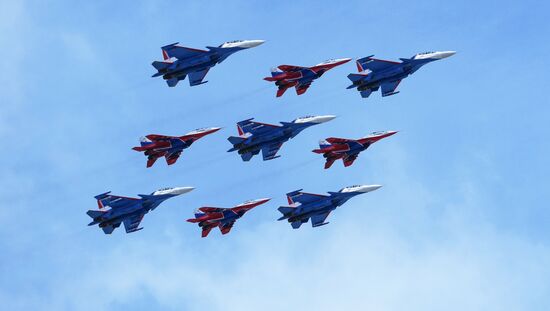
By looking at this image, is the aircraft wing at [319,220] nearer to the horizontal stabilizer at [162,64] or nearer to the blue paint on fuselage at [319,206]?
the blue paint on fuselage at [319,206]

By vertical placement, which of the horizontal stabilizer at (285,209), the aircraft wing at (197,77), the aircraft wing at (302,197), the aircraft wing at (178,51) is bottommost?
the horizontal stabilizer at (285,209)

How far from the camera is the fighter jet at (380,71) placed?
5994 inches

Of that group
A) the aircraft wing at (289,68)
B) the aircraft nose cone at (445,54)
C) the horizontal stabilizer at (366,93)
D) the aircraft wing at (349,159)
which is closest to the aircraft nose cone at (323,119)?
the horizontal stabilizer at (366,93)

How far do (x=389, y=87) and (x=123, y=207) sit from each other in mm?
36828

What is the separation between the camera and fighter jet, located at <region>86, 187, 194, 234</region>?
148 m

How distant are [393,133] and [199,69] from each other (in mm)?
25797

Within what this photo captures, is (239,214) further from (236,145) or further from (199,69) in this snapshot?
(199,69)

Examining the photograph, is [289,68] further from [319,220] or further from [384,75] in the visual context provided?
[319,220]

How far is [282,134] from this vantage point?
497 feet

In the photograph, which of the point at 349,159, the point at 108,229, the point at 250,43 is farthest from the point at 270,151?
the point at 108,229

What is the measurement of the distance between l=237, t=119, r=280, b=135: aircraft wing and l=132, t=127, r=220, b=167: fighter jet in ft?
12.3

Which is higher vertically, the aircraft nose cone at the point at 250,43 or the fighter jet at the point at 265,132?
the aircraft nose cone at the point at 250,43

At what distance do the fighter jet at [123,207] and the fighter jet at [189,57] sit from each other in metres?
14.2

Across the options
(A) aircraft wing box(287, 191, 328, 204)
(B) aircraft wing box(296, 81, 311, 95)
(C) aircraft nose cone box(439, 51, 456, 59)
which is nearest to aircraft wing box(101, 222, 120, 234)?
(A) aircraft wing box(287, 191, 328, 204)
